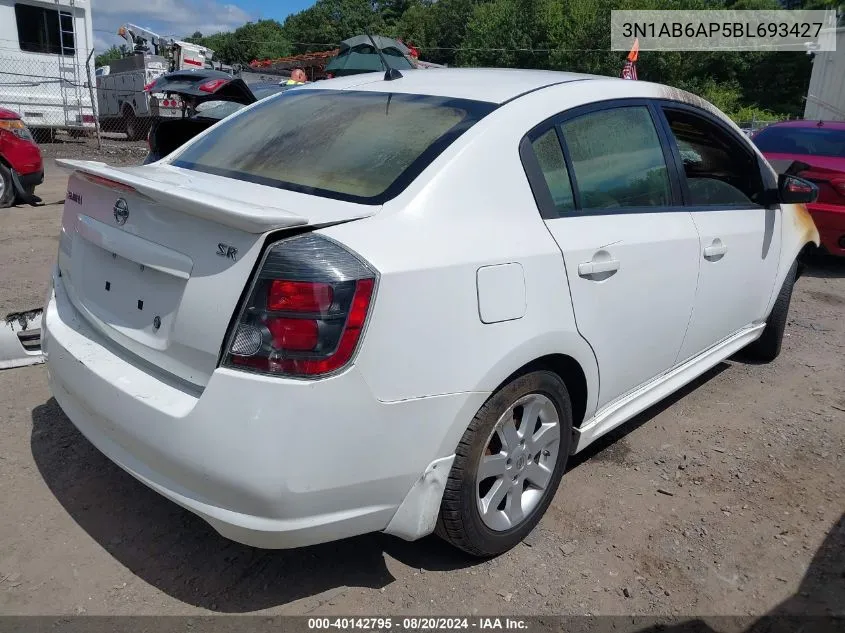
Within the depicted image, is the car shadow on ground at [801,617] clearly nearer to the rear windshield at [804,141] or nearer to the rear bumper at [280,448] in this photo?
the rear bumper at [280,448]

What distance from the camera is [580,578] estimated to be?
249cm

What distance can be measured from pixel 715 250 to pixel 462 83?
1.43 meters

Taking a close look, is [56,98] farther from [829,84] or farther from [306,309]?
[829,84]

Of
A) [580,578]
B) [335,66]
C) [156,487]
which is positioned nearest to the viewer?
[156,487]

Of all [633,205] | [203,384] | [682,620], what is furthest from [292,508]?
[633,205]

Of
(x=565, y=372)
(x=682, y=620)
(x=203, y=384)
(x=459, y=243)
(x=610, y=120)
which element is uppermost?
(x=610, y=120)

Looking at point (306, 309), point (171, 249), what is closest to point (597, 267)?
point (306, 309)

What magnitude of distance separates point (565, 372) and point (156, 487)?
1.47 meters

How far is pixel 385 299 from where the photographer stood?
6.27 feet

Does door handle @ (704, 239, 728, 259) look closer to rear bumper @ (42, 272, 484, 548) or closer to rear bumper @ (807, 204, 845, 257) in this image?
rear bumper @ (42, 272, 484, 548)

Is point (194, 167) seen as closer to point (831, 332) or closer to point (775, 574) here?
point (775, 574)

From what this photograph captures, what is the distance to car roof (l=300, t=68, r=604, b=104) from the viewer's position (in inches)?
104

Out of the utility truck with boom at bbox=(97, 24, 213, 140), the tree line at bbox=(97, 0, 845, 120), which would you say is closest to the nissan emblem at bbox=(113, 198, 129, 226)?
the utility truck with boom at bbox=(97, 24, 213, 140)

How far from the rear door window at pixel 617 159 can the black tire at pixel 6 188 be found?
26.3 ft
